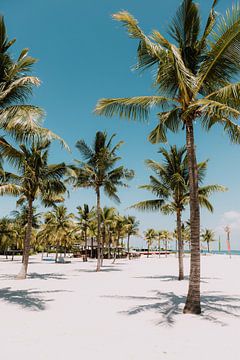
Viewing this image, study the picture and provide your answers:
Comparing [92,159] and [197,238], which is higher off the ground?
[92,159]

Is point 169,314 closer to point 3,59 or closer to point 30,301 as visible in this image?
point 30,301

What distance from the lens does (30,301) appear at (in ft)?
32.6

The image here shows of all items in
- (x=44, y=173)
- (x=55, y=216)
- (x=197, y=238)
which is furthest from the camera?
(x=55, y=216)

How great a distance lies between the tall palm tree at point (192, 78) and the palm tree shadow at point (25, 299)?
15.2 ft

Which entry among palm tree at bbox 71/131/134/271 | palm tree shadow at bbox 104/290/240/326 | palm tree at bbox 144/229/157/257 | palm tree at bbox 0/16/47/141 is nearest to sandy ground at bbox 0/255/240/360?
palm tree shadow at bbox 104/290/240/326

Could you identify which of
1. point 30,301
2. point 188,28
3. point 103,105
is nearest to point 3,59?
point 103,105

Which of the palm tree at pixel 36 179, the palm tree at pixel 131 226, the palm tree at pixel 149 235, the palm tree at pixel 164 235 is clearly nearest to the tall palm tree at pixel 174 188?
the palm tree at pixel 36 179

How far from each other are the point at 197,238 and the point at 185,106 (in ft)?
12.3

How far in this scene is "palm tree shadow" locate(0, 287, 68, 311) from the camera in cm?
914

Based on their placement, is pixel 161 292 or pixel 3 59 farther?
pixel 161 292

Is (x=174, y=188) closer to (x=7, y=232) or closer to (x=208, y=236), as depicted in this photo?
(x=7, y=232)

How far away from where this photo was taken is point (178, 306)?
9133 millimetres

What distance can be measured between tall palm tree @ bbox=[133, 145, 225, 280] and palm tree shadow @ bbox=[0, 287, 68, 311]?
848 centimetres

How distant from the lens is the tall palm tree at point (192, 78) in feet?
24.4
